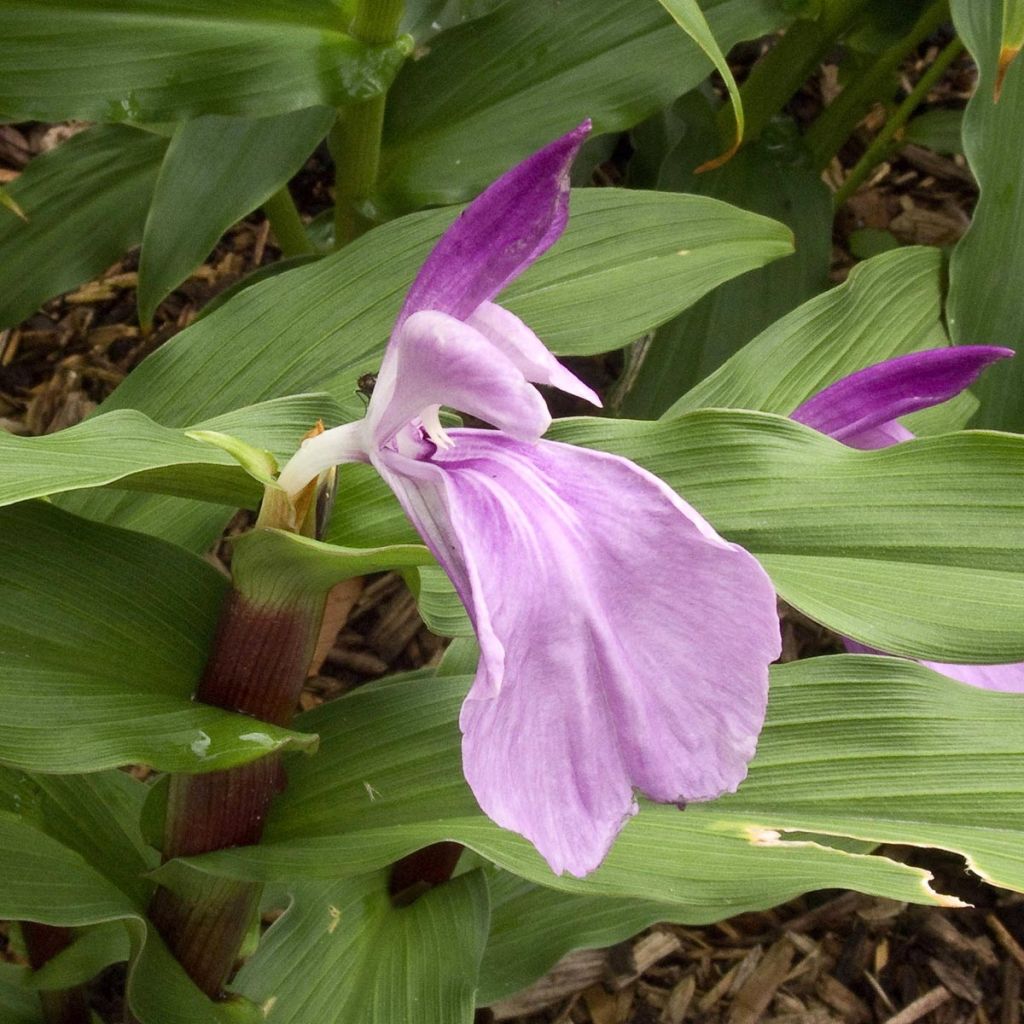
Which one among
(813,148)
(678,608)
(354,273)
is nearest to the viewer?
(678,608)

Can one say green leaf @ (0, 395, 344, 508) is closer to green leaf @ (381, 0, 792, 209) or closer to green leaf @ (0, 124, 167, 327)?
green leaf @ (381, 0, 792, 209)

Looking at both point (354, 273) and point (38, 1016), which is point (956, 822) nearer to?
point (354, 273)

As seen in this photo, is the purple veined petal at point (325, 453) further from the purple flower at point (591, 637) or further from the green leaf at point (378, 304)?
the green leaf at point (378, 304)

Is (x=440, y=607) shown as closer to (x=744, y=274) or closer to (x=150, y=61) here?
(x=150, y=61)

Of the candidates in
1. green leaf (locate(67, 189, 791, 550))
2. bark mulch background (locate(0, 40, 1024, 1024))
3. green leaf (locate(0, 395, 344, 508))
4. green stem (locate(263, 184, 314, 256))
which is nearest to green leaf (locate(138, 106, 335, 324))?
green stem (locate(263, 184, 314, 256))

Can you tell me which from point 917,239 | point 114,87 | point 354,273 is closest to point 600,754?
point 354,273

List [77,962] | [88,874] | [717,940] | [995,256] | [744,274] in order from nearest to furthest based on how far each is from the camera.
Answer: [88,874], [77,962], [995,256], [717,940], [744,274]

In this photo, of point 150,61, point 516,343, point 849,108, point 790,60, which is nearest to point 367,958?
point 516,343
